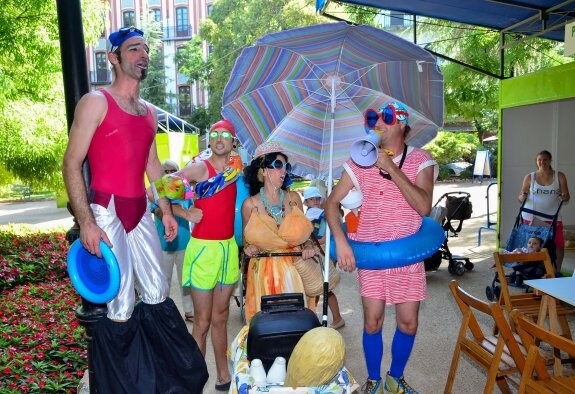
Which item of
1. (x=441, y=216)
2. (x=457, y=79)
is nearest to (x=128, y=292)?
(x=441, y=216)

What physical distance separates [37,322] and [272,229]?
2639mm

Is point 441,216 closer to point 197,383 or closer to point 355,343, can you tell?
point 355,343

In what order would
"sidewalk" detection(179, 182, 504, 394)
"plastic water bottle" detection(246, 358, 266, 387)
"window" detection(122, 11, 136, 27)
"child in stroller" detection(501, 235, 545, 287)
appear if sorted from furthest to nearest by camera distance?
"window" detection(122, 11, 136, 27) → "child in stroller" detection(501, 235, 545, 287) → "sidewalk" detection(179, 182, 504, 394) → "plastic water bottle" detection(246, 358, 266, 387)

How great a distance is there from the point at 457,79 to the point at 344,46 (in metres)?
10.1

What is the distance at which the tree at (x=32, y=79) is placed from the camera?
21.0 feet

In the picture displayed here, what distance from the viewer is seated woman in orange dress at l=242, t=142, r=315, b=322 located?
3.42 m

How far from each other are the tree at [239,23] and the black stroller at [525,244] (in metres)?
18.8

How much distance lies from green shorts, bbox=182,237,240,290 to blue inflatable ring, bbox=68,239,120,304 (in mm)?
965

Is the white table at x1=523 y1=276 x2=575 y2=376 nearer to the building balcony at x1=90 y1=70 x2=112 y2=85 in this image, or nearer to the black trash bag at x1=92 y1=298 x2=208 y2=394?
the black trash bag at x1=92 y1=298 x2=208 y2=394

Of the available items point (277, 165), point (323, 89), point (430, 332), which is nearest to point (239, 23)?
point (430, 332)

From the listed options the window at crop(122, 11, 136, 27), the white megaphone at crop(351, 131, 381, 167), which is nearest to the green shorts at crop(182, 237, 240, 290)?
the white megaphone at crop(351, 131, 381, 167)

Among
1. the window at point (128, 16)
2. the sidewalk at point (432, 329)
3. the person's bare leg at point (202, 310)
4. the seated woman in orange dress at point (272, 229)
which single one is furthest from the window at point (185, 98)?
the person's bare leg at point (202, 310)

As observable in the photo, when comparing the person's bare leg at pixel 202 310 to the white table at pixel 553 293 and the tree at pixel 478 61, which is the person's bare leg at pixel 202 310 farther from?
the tree at pixel 478 61

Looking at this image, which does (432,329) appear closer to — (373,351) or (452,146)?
(373,351)
